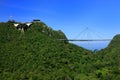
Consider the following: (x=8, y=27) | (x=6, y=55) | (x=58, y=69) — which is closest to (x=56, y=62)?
(x=58, y=69)

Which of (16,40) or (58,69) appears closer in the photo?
(58,69)

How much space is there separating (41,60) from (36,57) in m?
1.59

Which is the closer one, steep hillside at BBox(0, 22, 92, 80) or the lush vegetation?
steep hillside at BBox(0, 22, 92, 80)

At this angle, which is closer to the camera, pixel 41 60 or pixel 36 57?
→ pixel 41 60

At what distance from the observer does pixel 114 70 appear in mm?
53438

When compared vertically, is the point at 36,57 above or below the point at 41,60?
above

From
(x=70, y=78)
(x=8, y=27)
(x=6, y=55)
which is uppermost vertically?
(x=8, y=27)

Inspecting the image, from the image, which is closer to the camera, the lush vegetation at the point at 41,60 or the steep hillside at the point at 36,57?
the steep hillside at the point at 36,57

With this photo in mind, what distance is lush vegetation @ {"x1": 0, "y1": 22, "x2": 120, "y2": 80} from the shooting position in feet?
151

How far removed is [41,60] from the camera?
164 ft

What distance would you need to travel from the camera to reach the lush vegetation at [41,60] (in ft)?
151

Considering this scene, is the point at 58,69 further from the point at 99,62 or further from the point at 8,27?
the point at 8,27

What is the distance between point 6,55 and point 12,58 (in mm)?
1778

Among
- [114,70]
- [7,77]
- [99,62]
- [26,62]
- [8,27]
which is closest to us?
[7,77]
